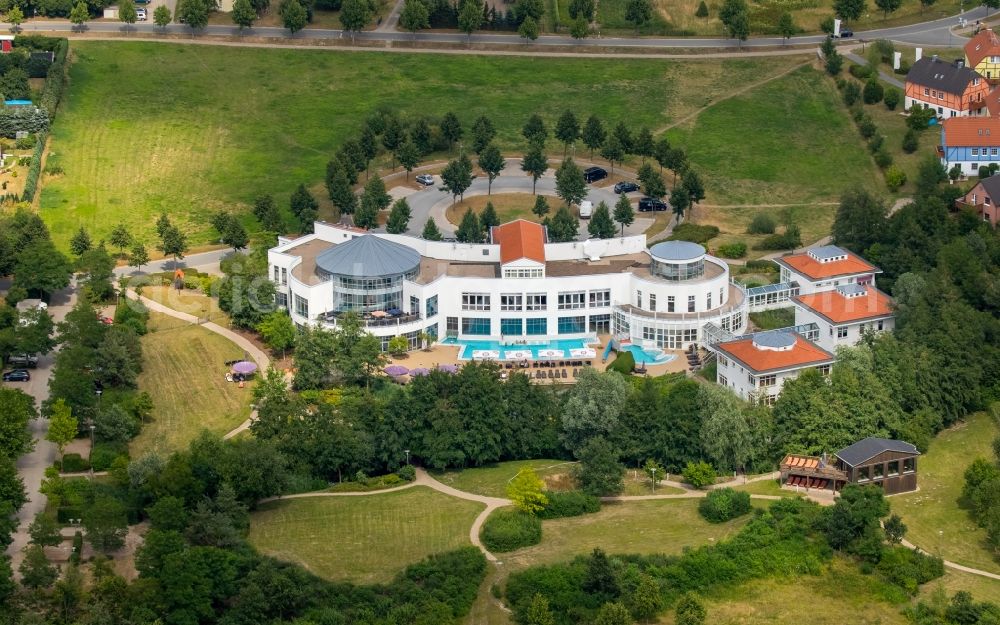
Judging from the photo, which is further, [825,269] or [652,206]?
[652,206]

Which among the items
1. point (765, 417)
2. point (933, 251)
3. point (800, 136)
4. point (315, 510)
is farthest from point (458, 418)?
point (800, 136)

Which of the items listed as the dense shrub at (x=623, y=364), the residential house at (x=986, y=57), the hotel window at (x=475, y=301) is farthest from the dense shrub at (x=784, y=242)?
the residential house at (x=986, y=57)

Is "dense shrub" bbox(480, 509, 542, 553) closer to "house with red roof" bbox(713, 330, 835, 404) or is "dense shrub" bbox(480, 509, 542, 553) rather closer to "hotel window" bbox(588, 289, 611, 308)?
"house with red roof" bbox(713, 330, 835, 404)

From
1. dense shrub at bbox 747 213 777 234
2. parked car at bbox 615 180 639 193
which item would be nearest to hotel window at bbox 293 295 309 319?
parked car at bbox 615 180 639 193

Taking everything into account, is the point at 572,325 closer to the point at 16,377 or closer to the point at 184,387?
the point at 184,387

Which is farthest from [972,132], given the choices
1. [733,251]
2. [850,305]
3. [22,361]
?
[22,361]

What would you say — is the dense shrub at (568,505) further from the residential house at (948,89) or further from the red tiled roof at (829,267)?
the residential house at (948,89)
